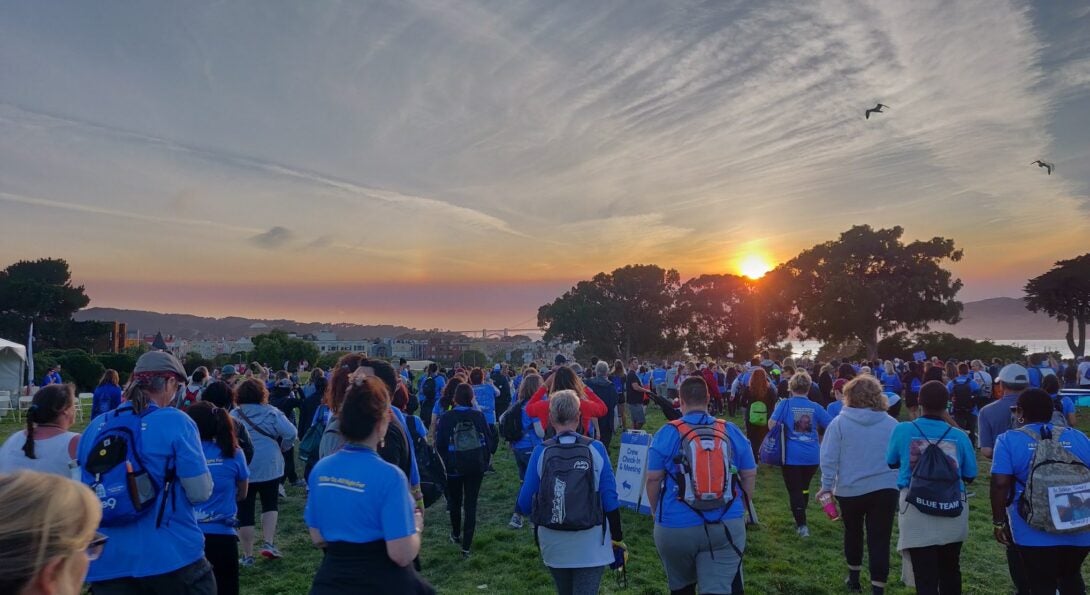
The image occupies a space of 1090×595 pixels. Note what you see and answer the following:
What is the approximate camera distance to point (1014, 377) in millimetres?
6051

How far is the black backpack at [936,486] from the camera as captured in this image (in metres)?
4.79

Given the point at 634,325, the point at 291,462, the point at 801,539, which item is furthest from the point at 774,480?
the point at 634,325

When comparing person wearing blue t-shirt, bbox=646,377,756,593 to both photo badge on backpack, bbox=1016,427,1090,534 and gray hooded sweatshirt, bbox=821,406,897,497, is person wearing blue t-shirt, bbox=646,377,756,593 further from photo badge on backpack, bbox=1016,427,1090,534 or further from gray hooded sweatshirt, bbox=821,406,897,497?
photo badge on backpack, bbox=1016,427,1090,534

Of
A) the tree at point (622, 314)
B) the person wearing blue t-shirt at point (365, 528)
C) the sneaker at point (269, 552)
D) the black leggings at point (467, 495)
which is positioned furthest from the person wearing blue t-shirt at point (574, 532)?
the tree at point (622, 314)

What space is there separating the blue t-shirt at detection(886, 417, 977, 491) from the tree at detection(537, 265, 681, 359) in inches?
2365

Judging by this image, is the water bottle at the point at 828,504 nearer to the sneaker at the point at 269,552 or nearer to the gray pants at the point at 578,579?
the gray pants at the point at 578,579

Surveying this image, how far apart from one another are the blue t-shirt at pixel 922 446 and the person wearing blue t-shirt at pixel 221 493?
201 inches

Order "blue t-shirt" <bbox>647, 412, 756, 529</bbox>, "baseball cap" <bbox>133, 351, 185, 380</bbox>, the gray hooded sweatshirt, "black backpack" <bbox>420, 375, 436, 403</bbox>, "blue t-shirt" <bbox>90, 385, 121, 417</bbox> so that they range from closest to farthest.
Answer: "baseball cap" <bbox>133, 351, 185, 380</bbox> < "blue t-shirt" <bbox>647, 412, 756, 529</bbox> < the gray hooded sweatshirt < "blue t-shirt" <bbox>90, 385, 121, 417</bbox> < "black backpack" <bbox>420, 375, 436, 403</bbox>

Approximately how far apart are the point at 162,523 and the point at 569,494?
2.30m

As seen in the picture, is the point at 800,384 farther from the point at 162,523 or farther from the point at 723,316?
the point at 723,316

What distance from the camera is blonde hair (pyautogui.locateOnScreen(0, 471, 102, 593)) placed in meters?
1.48

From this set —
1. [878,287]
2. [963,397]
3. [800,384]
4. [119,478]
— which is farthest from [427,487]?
[878,287]

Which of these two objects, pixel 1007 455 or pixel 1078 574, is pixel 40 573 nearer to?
pixel 1007 455

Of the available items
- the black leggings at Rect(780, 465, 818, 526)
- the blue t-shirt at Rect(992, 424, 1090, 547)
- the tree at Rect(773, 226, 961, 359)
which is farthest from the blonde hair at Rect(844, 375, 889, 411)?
the tree at Rect(773, 226, 961, 359)
